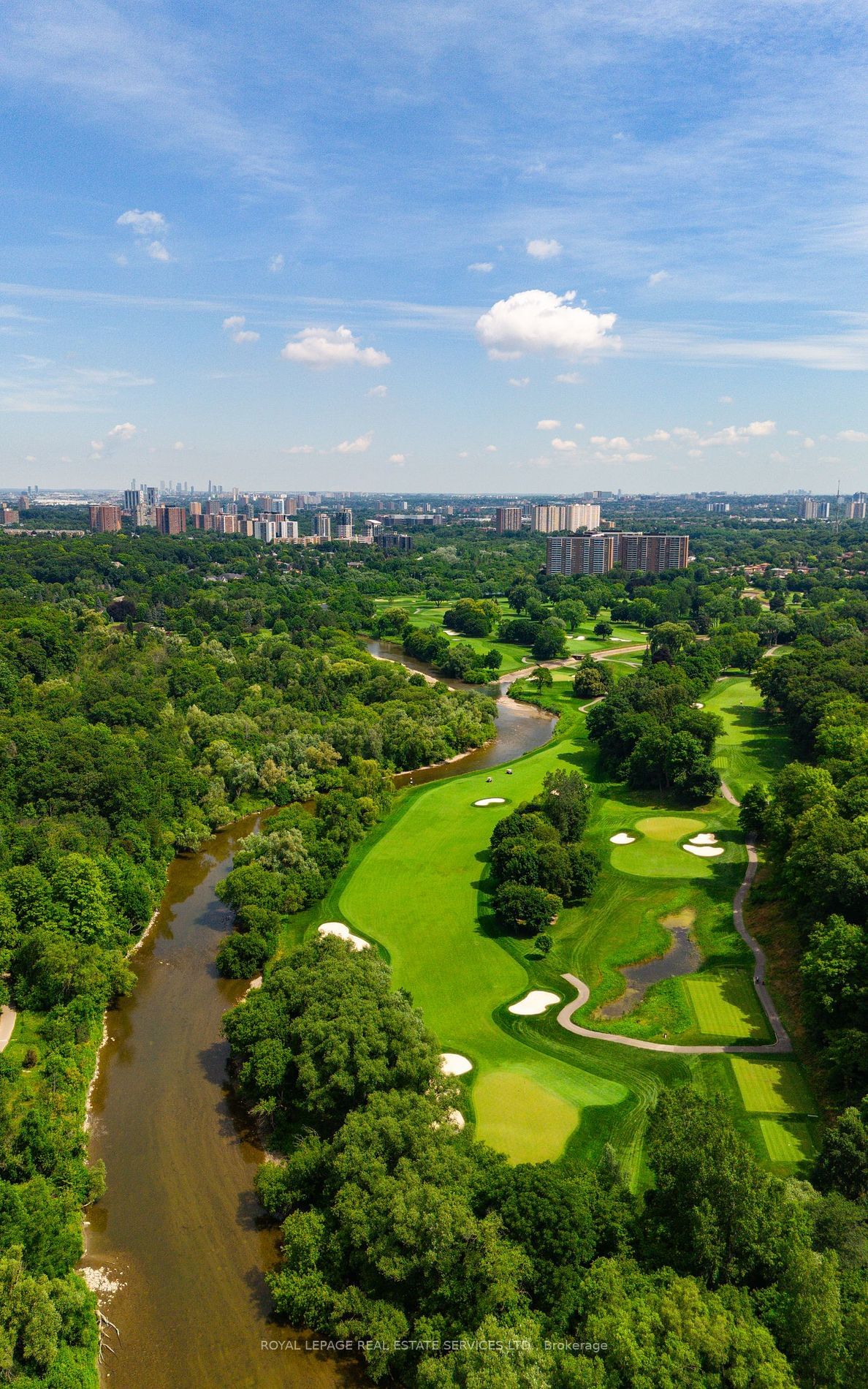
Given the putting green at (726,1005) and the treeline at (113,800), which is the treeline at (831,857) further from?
the treeline at (113,800)

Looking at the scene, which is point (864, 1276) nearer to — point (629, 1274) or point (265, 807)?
point (629, 1274)

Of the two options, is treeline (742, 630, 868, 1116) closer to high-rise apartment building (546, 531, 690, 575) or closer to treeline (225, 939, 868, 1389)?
treeline (225, 939, 868, 1389)

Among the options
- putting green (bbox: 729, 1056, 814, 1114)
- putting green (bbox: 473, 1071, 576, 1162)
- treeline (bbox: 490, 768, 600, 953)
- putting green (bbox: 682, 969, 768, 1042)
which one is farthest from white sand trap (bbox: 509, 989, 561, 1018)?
putting green (bbox: 729, 1056, 814, 1114)

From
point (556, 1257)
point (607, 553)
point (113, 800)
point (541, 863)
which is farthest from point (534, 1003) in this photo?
point (607, 553)

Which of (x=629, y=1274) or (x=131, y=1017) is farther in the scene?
(x=131, y=1017)

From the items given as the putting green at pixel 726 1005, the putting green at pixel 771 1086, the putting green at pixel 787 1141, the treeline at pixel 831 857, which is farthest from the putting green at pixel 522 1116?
the treeline at pixel 831 857

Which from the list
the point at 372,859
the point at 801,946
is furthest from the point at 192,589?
the point at 801,946

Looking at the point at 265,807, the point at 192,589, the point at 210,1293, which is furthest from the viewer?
the point at 192,589

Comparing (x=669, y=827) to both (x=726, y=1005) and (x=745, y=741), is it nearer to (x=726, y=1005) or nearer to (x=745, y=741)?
(x=726, y=1005)
